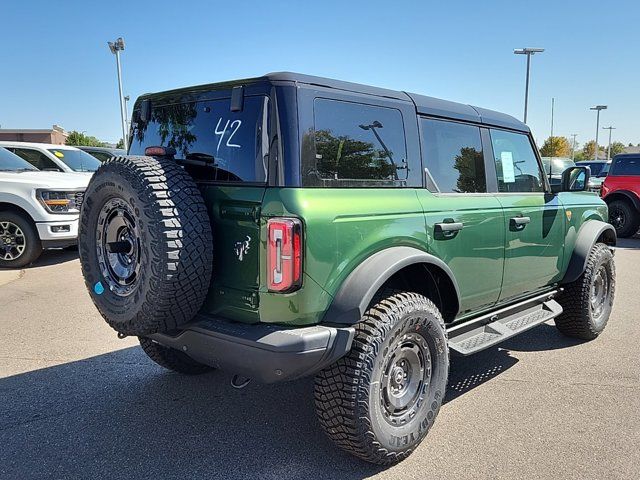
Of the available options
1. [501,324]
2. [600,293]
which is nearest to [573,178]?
[600,293]

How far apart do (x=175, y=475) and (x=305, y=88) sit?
6.97 feet

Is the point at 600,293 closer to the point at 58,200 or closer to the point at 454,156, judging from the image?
the point at 454,156

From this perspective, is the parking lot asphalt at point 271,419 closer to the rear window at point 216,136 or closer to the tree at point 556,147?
the rear window at point 216,136

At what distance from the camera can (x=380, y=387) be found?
2797mm

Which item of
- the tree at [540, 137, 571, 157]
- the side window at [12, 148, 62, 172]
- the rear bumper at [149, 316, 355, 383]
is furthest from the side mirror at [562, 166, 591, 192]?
the tree at [540, 137, 571, 157]

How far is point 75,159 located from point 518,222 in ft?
30.6

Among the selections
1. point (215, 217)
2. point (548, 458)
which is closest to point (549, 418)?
point (548, 458)

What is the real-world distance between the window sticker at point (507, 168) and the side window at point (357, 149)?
1.17 m

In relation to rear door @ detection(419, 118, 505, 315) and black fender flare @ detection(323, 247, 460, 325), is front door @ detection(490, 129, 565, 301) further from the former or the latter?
black fender flare @ detection(323, 247, 460, 325)

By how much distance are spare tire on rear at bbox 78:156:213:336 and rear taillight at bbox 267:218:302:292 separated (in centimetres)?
34

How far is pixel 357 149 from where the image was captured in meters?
2.91

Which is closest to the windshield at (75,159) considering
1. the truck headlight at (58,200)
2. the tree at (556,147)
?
the truck headlight at (58,200)

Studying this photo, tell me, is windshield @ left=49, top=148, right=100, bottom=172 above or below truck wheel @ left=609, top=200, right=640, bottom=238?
above

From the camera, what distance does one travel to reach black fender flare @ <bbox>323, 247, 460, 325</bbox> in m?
2.59
